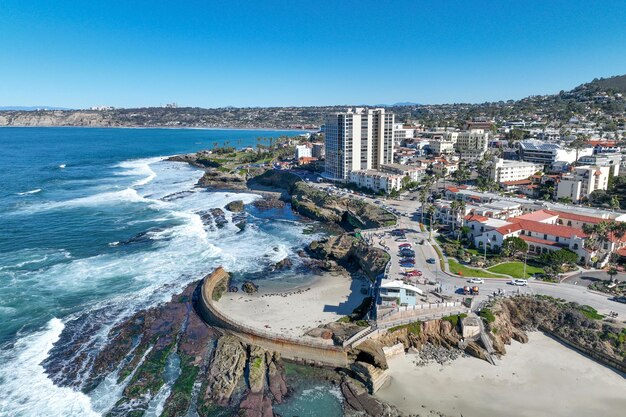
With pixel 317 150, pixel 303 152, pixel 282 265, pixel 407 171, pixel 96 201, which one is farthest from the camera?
pixel 317 150

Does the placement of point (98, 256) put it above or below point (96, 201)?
below

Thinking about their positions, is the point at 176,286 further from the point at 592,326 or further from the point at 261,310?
the point at 592,326

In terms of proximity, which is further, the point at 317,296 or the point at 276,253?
the point at 276,253

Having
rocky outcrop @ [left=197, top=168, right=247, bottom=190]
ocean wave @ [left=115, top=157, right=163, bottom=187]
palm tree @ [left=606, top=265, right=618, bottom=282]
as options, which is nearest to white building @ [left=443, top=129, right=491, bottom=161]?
rocky outcrop @ [left=197, top=168, right=247, bottom=190]

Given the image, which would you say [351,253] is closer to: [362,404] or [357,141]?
[362,404]

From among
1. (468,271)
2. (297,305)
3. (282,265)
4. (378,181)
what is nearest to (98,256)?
(282,265)

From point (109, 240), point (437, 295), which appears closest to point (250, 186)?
point (109, 240)
